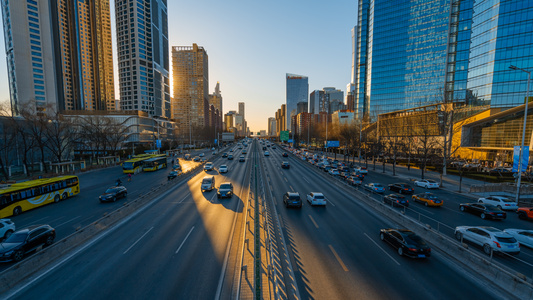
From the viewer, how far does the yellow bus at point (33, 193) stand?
19.4m

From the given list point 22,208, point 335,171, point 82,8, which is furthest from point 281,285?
point 82,8

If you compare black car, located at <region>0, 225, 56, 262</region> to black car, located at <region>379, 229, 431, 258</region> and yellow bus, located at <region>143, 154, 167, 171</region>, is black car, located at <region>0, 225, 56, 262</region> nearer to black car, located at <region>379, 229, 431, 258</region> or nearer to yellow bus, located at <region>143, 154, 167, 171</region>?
black car, located at <region>379, 229, 431, 258</region>

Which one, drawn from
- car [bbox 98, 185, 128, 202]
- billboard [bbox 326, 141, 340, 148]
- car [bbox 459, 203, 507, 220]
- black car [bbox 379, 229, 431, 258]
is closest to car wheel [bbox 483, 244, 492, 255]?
black car [bbox 379, 229, 431, 258]

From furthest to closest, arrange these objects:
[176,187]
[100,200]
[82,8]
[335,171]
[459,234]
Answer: [82,8]
[335,171]
[176,187]
[100,200]
[459,234]

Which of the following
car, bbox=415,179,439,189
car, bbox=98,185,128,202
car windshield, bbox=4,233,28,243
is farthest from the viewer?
car, bbox=415,179,439,189

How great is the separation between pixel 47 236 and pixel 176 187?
17164mm

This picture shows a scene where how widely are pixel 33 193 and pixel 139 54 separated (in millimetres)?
112980

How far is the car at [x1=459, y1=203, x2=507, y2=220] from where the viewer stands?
18.9m

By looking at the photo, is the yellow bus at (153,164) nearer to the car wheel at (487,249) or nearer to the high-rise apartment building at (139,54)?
the car wheel at (487,249)

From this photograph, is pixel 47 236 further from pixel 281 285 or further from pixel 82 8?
pixel 82 8

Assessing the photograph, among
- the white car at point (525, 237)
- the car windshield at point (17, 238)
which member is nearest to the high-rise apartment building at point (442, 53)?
the white car at point (525, 237)

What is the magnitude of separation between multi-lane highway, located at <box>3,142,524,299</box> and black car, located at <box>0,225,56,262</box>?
101 inches

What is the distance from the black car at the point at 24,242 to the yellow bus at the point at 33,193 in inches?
401

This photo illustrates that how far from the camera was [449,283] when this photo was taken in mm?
10117
